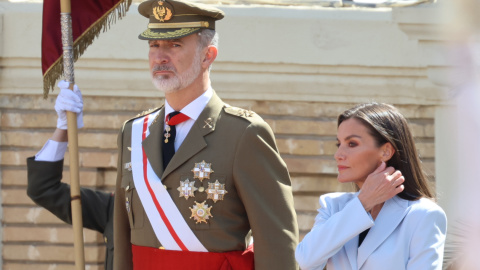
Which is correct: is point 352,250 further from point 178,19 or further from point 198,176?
point 178,19

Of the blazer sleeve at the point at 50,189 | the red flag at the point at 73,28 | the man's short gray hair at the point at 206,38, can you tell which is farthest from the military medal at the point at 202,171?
the red flag at the point at 73,28

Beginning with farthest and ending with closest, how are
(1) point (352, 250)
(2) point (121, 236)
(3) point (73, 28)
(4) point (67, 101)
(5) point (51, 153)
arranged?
(3) point (73, 28), (5) point (51, 153), (4) point (67, 101), (2) point (121, 236), (1) point (352, 250)

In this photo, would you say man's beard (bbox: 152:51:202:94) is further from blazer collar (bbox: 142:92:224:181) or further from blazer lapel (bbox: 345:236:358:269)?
blazer lapel (bbox: 345:236:358:269)

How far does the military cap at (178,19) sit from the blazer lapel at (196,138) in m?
0.27

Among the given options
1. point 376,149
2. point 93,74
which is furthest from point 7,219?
point 376,149

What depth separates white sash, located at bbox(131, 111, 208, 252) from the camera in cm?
242

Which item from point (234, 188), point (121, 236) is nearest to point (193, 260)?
point (234, 188)

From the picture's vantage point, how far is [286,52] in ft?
13.6

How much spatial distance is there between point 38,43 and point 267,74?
1276mm

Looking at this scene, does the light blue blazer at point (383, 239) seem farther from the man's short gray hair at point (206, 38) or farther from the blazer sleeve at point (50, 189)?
the blazer sleeve at point (50, 189)

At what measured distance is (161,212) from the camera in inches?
96.7

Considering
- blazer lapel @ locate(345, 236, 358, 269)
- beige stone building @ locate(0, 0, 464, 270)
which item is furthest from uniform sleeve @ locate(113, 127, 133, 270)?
beige stone building @ locate(0, 0, 464, 270)

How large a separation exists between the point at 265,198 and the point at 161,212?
34 cm

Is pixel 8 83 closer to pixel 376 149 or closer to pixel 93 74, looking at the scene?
pixel 93 74
